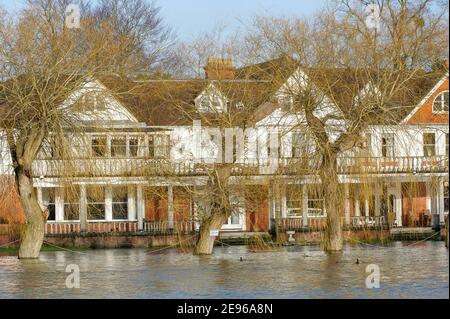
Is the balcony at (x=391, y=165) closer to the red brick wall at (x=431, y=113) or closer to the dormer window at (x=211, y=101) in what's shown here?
the red brick wall at (x=431, y=113)

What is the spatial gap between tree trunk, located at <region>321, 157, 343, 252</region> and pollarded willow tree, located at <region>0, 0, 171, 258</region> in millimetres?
7428

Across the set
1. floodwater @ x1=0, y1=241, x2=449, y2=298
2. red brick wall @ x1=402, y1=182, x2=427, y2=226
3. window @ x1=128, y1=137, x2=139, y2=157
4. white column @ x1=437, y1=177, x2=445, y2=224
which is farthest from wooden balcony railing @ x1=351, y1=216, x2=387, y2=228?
window @ x1=128, y1=137, x2=139, y2=157

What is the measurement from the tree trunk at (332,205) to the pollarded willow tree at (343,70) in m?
0.03

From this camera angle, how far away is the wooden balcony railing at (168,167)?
111 feet

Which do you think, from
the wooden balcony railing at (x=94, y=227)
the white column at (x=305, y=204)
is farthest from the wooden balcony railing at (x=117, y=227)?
the white column at (x=305, y=204)

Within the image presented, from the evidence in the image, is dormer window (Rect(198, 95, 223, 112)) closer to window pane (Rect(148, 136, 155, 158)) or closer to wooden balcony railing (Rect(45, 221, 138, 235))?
window pane (Rect(148, 136, 155, 158))

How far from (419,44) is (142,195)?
556 inches

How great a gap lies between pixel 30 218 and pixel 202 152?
662 cm

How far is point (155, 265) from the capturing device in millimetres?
32281

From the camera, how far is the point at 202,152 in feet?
123

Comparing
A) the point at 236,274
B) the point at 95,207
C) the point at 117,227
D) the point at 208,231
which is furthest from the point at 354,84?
the point at 117,227

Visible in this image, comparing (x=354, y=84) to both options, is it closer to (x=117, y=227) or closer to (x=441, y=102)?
(x=441, y=102)
